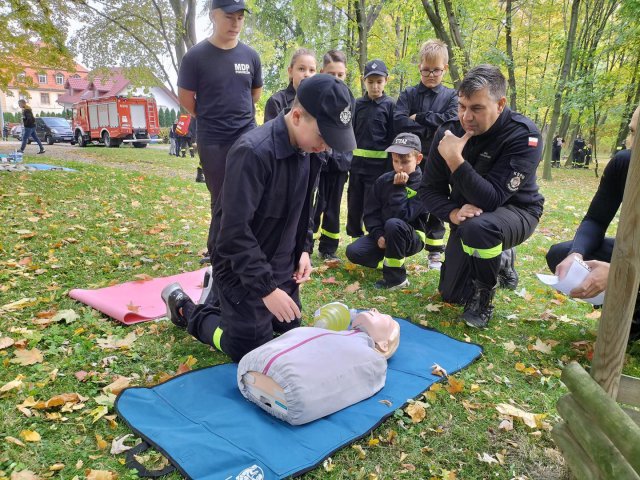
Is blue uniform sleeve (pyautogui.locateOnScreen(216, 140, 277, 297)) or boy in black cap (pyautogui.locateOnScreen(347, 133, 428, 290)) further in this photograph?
boy in black cap (pyautogui.locateOnScreen(347, 133, 428, 290))

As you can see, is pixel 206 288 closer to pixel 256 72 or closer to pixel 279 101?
pixel 279 101

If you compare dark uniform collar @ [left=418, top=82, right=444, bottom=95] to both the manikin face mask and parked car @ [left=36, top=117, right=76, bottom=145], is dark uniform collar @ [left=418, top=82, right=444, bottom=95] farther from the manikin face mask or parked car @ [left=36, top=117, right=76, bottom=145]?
parked car @ [left=36, top=117, right=76, bottom=145]

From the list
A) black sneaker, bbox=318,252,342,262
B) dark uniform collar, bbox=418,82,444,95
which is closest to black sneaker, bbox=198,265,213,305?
black sneaker, bbox=318,252,342,262

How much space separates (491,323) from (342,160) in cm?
220

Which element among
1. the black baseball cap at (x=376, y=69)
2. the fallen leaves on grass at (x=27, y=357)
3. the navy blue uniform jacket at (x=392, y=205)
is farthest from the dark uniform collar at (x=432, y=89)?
the fallen leaves on grass at (x=27, y=357)

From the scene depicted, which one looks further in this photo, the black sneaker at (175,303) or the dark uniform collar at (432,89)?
the dark uniform collar at (432,89)

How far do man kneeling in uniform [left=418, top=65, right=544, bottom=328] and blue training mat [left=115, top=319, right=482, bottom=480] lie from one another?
0.89 metres

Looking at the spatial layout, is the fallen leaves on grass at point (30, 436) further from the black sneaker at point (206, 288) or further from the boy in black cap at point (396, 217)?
the boy in black cap at point (396, 217)

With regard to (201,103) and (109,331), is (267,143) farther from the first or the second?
(201,103)

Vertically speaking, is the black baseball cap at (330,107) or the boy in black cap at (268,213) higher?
the black baseball cap at (330,107)

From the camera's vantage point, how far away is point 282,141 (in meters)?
2.66

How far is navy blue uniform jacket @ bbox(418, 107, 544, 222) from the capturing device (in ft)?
11.6

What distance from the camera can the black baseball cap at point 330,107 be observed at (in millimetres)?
2363

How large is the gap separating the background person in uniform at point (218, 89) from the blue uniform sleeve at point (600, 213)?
10.1 feet
